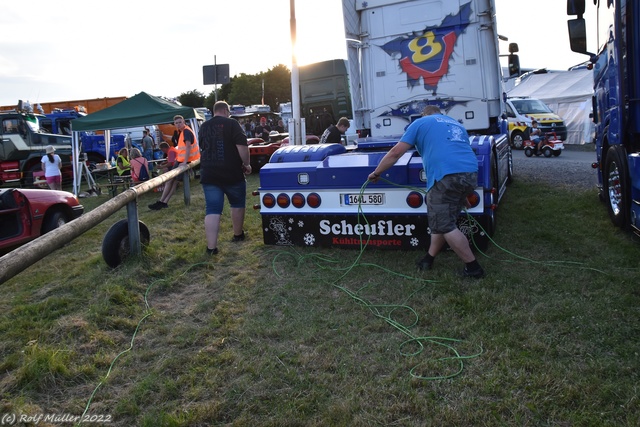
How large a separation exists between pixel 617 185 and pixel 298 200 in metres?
3.65

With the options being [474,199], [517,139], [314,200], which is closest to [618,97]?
[474,199]

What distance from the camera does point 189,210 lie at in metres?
9.05

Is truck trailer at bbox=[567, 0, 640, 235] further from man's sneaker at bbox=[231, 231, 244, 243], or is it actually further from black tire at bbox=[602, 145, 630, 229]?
man's sneaker at bbox=[231, 231, 244, 243]

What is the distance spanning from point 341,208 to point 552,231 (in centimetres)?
261

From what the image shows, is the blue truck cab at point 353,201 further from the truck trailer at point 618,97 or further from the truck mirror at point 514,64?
the truck mirror at point 514,64

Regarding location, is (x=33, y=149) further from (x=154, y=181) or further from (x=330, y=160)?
(x=330, y=160)

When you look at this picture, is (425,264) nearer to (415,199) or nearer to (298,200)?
(415,199)

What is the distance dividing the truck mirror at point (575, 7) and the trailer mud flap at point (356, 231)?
285 cm

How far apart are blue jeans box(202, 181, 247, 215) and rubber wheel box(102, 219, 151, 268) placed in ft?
3.00

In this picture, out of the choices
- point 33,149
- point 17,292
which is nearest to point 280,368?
point 17,292

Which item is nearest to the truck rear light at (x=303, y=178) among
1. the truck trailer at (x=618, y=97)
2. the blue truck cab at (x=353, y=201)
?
the blue truck cab at (x=353, y=201)

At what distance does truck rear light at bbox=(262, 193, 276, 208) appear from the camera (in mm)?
5547

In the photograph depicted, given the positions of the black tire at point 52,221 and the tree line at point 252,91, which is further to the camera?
the tree line at point 252,91

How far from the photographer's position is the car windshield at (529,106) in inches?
748
